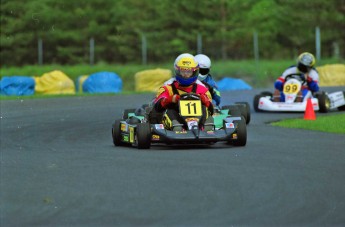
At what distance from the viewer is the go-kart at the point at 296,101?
2047 centimetres

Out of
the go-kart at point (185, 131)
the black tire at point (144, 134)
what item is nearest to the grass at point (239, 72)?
the go-kart at point (185, 131)

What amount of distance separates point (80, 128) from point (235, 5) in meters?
35.9

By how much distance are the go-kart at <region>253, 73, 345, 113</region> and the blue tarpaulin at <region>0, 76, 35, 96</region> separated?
878cm

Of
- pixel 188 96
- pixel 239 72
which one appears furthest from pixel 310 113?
pixel 239 72

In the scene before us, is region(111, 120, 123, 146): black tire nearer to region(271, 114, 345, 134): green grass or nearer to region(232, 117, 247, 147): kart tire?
region(232, 117, 247, 147): kart tire

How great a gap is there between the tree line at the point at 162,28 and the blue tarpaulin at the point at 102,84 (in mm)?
21258

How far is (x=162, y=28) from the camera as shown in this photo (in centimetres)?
5519

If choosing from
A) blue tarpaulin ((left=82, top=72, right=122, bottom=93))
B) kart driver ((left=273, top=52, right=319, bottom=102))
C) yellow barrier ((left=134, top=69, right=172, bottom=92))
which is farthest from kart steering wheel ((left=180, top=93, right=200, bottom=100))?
yellow barrier ((left=134, top=69, right=172, bottom=92))

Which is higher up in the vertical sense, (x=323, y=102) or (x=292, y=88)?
(x=292, y=88)

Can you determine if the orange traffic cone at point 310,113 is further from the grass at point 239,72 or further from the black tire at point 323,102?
the grass at point 239,72

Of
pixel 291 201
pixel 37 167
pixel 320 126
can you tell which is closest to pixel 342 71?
pixel 320 126

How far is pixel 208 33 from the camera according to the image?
2057 inches

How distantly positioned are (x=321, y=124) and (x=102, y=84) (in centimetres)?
1358

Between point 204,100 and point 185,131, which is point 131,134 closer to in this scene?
point 185,131
